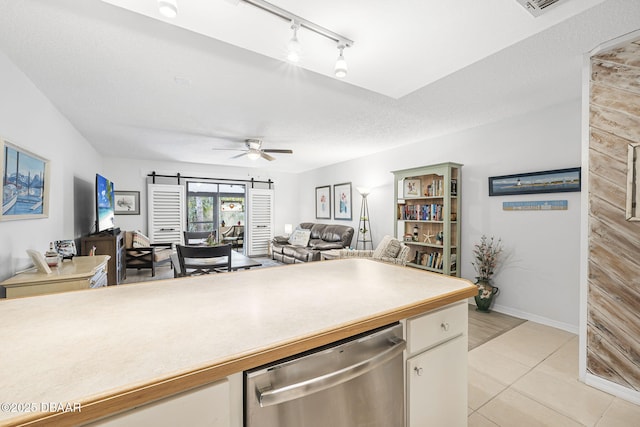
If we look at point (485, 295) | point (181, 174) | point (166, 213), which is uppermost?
point (181, 174)

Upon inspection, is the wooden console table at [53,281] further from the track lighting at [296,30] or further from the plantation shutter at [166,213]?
the plantation shutter at [166,213]

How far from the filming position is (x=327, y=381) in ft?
2.83

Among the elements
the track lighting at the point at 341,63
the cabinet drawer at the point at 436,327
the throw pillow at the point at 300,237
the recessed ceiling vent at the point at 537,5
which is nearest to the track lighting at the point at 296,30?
the track lighting at the point at 341,63

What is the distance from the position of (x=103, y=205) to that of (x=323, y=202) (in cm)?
454

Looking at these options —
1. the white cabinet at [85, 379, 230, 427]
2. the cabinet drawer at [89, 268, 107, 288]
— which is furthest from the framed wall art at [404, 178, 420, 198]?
the white cabinet at [85, 379, 230, 427]

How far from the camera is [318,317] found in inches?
37.3

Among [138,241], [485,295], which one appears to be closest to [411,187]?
[485,295]

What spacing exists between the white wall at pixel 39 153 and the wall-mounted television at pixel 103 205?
10.5 inches

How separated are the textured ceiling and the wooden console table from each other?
1643 millimetres

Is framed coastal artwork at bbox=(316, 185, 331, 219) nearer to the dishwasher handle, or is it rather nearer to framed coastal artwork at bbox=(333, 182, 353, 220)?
framed coastal artwork at bbox=(333, 182, 353, 220)

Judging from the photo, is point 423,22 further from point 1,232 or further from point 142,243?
point 142,243

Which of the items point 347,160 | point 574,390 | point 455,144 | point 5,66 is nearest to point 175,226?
point 347,160

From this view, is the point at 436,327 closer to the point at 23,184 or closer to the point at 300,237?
the point at 23,184

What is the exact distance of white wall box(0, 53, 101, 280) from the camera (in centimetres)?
203
